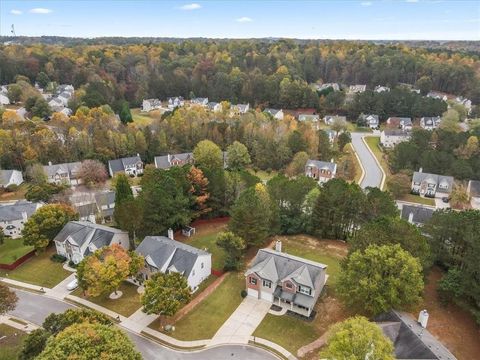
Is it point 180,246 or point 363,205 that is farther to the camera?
point 363,205

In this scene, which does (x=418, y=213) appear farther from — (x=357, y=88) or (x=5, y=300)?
A: (x=357, y=88)

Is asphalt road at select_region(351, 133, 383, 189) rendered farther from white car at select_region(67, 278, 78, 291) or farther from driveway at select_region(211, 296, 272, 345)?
white car at select_region(67, 278, 78, 291)

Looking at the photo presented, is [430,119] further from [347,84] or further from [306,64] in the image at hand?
[306,64]

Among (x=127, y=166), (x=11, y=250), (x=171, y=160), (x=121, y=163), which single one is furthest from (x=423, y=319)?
(x=121, y=163)

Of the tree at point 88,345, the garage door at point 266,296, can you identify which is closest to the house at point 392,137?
the garage door at point 266,296

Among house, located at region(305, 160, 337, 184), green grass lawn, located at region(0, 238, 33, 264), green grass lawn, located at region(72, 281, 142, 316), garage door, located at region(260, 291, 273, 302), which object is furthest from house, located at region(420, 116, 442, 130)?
green grass lawn, located at region(0, 238, 33, 264)

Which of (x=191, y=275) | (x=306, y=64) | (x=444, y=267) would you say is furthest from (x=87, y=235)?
(x=306, y=64)
